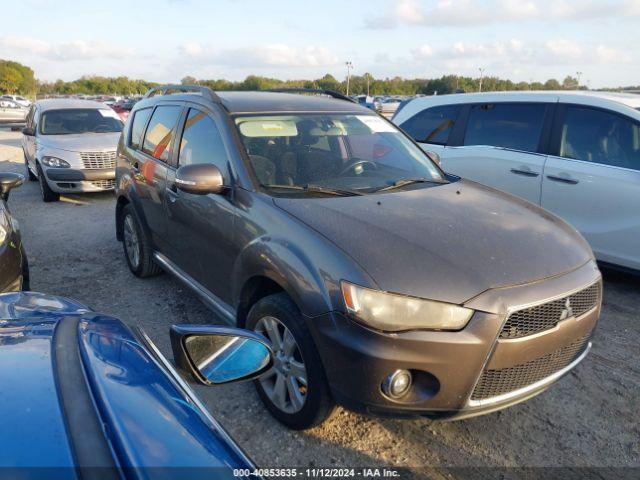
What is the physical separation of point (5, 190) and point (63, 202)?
4.38 meters

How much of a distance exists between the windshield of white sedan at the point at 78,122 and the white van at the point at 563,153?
642cm

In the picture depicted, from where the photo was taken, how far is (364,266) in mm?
2244

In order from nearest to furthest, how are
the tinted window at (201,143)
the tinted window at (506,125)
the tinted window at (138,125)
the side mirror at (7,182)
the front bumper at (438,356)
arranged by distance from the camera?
the front bumper at (438,356) → the tinted window at (201,143) → the side mirror at (7,182) → the tinted window at (138,125) → the tinted window at (506,125)

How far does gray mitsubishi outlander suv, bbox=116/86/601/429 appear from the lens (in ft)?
7.16

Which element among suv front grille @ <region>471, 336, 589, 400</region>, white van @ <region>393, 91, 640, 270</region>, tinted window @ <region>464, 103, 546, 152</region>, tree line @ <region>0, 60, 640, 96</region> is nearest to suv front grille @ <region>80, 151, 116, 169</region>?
white van @ <region>393, 91, 640, 270</region>

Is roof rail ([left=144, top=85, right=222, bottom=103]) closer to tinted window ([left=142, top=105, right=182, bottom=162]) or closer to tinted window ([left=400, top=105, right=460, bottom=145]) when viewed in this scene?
tinted window ([left=142, top=105, right=182, bottom=162])

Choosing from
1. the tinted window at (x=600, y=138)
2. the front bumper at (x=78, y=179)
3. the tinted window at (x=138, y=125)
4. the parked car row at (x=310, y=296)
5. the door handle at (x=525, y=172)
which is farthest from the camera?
the front bumper at (x=78, y=179)

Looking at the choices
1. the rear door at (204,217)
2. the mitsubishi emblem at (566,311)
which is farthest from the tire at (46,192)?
the mitsubishi emblem at (566,311)

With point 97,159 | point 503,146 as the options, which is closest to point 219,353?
point 503,146

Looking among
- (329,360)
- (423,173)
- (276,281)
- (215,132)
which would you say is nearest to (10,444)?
(329,360)

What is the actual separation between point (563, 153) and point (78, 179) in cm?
693

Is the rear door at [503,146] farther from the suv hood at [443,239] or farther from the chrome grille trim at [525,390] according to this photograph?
the chrome grille trim at [525,390]

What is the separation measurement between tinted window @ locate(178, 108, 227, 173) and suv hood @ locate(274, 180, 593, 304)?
71 cm

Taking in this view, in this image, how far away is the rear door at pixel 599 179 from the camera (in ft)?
14.1
